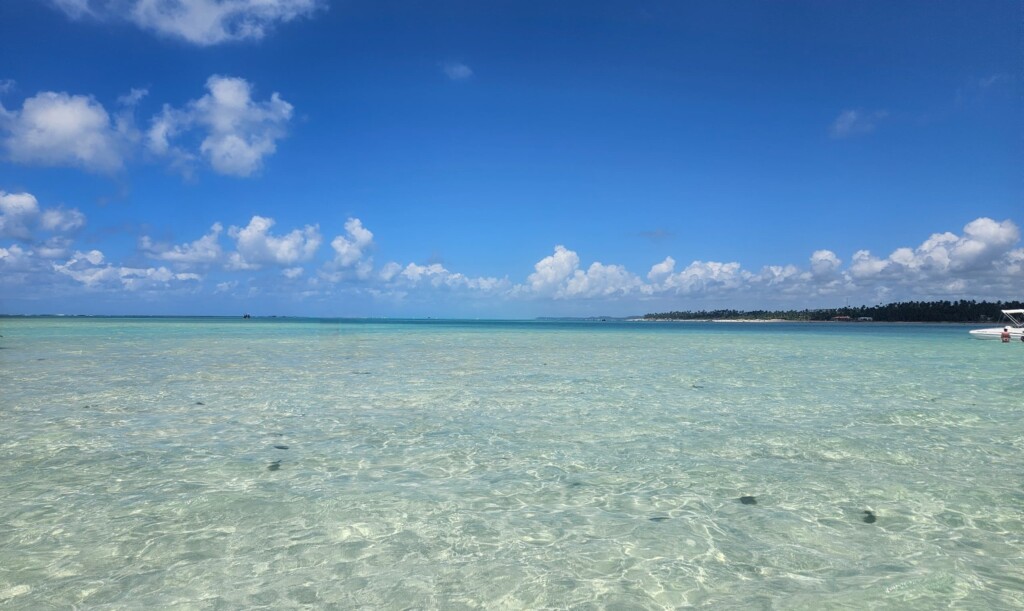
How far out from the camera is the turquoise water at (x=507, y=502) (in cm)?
449

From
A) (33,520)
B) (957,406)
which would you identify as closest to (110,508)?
(33,520)

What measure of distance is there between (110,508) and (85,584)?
192 cm

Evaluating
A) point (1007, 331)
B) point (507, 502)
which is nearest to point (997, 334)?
point (1007, 331)

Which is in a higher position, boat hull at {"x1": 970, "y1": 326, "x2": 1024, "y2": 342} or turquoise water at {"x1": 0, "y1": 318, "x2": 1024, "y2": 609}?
boat hull at {"x1": 970, "y1": 326, "x2": 1024, "y2": 342}

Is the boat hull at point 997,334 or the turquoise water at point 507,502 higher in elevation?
the boat hull at point 997,334

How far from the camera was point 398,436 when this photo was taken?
9734mm

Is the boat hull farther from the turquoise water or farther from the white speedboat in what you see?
the turquoise water

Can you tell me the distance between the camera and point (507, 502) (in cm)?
648

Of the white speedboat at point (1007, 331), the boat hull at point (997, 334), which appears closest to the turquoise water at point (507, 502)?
the white speedboat at point (1007, 331)

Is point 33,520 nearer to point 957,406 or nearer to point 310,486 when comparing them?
point 310,486

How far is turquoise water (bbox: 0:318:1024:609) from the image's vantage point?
4.49 meters

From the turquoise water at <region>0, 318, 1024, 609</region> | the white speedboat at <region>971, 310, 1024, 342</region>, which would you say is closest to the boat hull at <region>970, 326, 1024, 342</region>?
the white speedboat at <region>971, 310, 1024, 342</region>

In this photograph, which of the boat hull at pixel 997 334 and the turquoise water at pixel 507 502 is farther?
the boat hull at pixel 997 334

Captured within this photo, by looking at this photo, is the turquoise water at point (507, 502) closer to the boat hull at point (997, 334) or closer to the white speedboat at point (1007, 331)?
the white speedboat at point (1007, 331)
